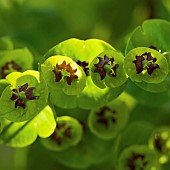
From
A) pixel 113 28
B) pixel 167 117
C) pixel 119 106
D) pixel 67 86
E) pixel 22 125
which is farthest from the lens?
pixel 113 28

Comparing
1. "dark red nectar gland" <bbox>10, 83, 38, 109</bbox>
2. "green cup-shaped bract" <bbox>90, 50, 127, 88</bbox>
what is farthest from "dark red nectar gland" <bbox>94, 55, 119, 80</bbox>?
"dark red nectar gland" <bbox>10, 83, 38, 109</bbox>

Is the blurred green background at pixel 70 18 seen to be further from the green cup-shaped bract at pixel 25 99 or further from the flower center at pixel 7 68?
the green cup-shaped bract at pixel 25 99

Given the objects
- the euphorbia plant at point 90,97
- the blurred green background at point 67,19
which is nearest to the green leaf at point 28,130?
the euphorbia plant at point 90,97

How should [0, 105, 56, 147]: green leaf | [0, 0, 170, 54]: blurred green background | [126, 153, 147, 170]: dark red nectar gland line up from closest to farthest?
[0, 105, 56, 147]: green leaf → [126, 153, 147, 170]: dark red nectar gland → [0, 0, 170, 54]: blurred green background

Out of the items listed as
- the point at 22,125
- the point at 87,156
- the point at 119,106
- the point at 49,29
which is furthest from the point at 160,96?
the point at 49,29

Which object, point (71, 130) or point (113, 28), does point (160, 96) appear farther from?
point (113, 28)

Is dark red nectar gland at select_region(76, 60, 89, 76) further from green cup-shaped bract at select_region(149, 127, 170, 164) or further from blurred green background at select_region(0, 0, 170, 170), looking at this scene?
blurred green background at select_region(0, 0, 170, 170)
